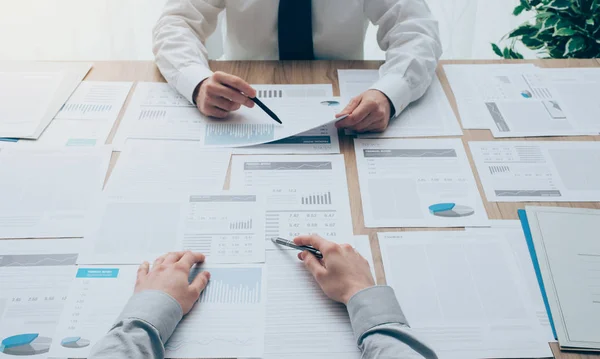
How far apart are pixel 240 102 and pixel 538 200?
0.64 metres

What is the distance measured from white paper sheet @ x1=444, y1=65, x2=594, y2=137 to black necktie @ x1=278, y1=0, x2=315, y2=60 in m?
0.38

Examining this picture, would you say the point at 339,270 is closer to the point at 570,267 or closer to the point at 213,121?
the point at 570,267

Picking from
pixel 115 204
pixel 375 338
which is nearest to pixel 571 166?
pixel 375 338

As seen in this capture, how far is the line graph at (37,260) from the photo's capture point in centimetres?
87

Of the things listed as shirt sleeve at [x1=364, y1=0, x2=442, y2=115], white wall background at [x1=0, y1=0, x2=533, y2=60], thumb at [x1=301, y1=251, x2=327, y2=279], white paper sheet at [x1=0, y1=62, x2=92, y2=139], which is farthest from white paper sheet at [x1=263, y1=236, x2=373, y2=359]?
white wall background at [x1=0, y1=0, x2=533, y2=60]

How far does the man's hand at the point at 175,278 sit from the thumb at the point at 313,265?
0.53 ft

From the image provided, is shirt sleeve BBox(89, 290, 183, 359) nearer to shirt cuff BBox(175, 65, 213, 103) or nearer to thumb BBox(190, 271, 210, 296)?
thumb BBox(190, 271, 210, 296)

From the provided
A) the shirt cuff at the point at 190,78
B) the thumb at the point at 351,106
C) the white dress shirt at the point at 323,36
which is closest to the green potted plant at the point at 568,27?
the white dress shirt at the point at 323,36

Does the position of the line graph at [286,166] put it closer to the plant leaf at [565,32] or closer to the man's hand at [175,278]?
the man's hand at [175,278]

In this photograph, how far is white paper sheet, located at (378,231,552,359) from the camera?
0.77 meters

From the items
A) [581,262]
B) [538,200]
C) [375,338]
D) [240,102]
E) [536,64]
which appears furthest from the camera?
[536,64]

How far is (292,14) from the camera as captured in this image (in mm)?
1359

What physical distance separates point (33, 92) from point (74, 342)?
70cm

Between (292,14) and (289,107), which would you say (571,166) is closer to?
(289,107)
